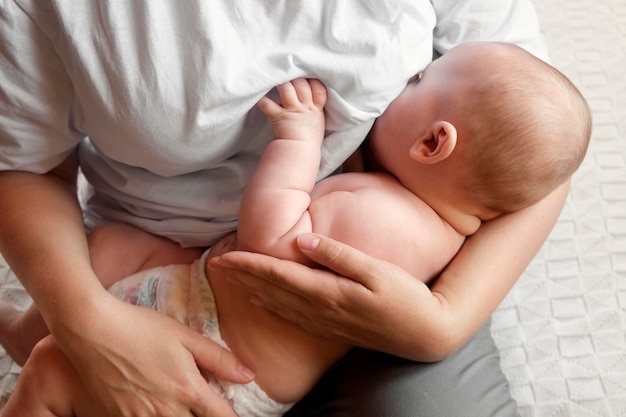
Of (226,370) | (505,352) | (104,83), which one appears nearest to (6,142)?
(104,83)

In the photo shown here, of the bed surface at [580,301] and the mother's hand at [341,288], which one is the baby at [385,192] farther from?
the bed surface at [580,301]

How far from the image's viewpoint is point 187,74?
67cm

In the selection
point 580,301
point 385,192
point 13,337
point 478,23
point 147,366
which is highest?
point 478,23

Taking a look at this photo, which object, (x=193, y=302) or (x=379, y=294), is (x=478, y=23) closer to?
(x=379, y=294)

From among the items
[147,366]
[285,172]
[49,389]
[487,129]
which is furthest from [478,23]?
[49,389]

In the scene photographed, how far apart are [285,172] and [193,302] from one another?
22 centimetres

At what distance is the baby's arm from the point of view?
71cm

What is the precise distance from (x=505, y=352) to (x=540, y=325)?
74 mm

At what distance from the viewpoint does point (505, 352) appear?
1028mm

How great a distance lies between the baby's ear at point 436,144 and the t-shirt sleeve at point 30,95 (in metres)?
0.37

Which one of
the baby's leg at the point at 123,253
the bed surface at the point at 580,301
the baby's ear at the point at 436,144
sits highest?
the baby's ear at the point at 436,144

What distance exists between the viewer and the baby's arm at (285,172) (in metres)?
0.71

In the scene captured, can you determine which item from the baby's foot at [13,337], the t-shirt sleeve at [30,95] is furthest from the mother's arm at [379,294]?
the baby's foot at [13,337]

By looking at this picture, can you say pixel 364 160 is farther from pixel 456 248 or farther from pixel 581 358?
pixel 581 358
